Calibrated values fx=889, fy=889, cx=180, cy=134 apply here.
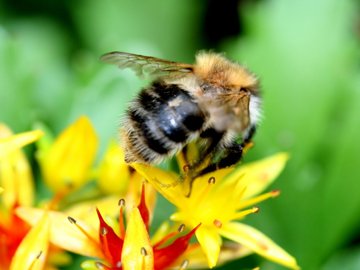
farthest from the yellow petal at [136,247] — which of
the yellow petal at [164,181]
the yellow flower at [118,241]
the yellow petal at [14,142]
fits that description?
the yellow petal at [14,142]

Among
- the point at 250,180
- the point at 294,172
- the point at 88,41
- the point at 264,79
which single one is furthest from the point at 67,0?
the point at 250,180

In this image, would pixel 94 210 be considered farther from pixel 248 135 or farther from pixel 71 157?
pixel 248 135

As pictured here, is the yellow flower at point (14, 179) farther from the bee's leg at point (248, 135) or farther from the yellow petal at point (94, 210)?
the bee's leg at point (248, 135)

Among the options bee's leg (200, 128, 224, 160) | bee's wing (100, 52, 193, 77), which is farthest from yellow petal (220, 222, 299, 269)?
bee's wing (100, 52, 193, 77)

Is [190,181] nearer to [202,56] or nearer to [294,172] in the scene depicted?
[202,56]

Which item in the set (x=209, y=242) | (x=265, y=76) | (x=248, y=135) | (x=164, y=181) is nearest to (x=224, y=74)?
(x=248, y=135)

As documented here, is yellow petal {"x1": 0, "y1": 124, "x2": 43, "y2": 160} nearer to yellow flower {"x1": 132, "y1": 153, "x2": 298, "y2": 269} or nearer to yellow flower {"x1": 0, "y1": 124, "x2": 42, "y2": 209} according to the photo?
yellow flower {"x1": 0, "y1": 124, "x2": 42, "y2": 209}

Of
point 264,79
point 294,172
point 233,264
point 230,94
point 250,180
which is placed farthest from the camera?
point 264,79
